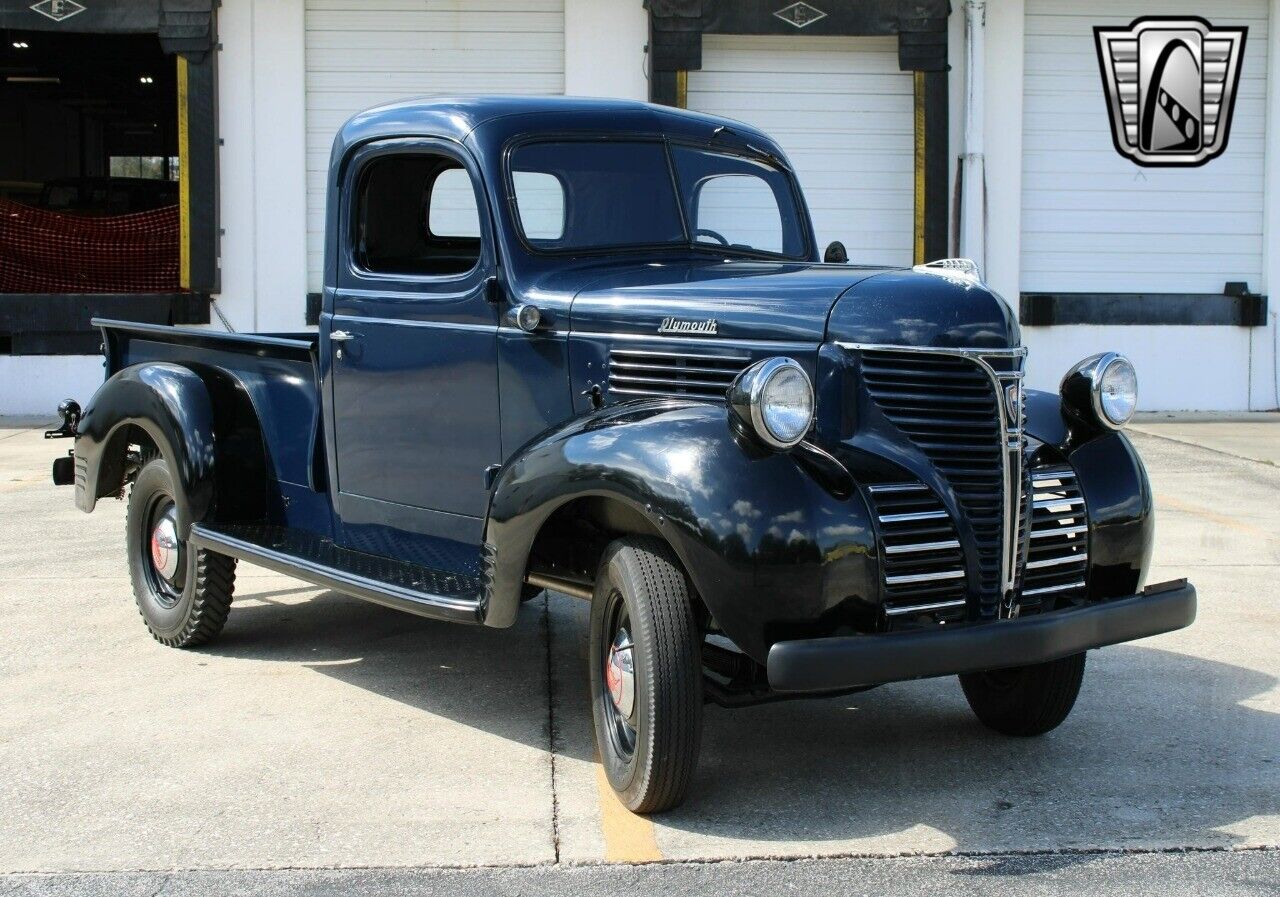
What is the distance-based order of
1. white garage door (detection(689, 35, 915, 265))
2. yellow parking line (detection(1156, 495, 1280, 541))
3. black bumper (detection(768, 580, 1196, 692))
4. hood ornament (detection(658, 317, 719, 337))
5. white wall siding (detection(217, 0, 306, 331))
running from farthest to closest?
white garage door (detection(689, 35, 915, 265)), white wall siding (detection(217, 0, 306, 331)), yellow parking line (detection(1156, 495, 1280, 541)), hood ornament (detection(658, 317, 719, 337)), black bumper (detection(768, 580, 1196, 692))

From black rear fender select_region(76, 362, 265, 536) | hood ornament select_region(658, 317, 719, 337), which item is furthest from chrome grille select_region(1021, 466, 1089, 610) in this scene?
black rear fender select_region(76, 362, 265, 536)

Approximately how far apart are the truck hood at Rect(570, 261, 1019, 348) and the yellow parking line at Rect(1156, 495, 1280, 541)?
464 centimetres

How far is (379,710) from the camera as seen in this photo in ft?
16.9

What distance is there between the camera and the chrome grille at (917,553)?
12.7 ft

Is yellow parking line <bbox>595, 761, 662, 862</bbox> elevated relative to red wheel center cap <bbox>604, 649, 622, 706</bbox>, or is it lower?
lower

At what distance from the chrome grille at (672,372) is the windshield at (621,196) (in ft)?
2.14

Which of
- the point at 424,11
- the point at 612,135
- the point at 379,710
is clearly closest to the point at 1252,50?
the point at 424,11

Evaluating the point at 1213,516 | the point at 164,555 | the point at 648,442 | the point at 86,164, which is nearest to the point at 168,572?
the point at 164,555

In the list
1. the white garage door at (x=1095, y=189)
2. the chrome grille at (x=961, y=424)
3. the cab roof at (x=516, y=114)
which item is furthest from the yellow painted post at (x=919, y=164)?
the chrome grille at (x=961, y=424)

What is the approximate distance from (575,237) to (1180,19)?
11.7 m

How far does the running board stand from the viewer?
15.3 ft

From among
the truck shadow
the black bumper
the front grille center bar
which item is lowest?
the truck shadow

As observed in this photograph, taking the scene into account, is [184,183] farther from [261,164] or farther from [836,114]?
[836,114]
